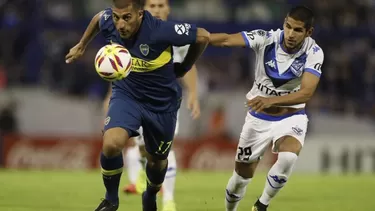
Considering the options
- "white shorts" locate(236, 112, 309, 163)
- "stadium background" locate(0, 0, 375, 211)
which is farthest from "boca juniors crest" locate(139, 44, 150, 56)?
"stadium background" locate(0, 0, 375, 211)

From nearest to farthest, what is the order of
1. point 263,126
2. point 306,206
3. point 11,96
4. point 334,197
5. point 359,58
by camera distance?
point 263,126, point 306,206, point 334,197, point 11,96, point 359,58

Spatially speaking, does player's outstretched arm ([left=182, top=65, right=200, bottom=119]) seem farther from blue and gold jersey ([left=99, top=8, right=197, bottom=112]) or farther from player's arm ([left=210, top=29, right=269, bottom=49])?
blue and gold jersey ([left=99, top=8, right=197, bottom=112])

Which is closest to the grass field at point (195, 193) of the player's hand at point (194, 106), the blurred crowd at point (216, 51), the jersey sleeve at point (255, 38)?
the player's hand at point (194, 106)

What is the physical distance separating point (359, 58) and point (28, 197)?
12903 millimetres

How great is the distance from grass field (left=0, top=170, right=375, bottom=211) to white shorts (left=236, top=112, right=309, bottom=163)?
1.46m

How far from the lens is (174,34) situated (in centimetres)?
788

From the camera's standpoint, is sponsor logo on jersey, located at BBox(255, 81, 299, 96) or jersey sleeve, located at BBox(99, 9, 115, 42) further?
sponsor logo on jersey, located at BBox(255, 81, 299, 96)

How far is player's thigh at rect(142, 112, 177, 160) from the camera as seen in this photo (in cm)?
803

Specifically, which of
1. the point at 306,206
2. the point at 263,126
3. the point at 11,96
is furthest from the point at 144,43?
the point at 11,96

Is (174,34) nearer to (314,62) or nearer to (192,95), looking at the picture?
(314,62)

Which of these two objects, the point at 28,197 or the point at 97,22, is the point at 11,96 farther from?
the point at 97,22

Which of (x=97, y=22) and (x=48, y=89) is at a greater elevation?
(x=97, y=22)

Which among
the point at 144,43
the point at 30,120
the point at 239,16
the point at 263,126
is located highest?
the point at 144,43

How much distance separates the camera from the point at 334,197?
40.4 ft
